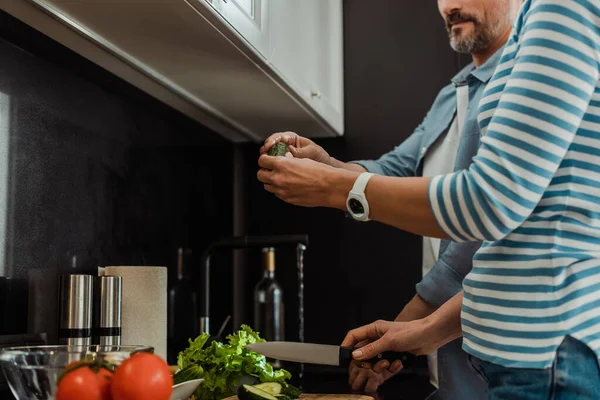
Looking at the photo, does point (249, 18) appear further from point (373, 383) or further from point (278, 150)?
point (373, 383)

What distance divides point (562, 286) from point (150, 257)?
108 centimetres

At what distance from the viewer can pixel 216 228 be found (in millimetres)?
2098

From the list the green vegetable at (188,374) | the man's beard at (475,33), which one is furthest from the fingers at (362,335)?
the man's beard at (475,33)

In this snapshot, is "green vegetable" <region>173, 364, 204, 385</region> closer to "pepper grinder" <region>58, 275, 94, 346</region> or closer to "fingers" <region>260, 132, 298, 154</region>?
"pepper grinder" <region>58, 275, 94, 346</region>

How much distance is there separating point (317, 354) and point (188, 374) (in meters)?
0.25

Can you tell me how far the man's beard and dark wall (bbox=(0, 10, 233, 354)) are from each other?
706mm

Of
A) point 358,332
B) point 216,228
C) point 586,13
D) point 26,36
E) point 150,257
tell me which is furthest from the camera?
point 216,228

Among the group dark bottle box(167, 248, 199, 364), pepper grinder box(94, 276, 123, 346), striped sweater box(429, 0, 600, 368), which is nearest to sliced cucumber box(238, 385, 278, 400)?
pepper grinder box(94, 276, 123, 346)

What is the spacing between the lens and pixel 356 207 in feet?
2.93

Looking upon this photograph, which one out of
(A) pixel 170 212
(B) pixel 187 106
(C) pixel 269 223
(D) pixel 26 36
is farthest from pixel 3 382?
(C) pixel 269 223

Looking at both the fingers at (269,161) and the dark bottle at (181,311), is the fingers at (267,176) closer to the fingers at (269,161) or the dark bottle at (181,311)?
the fingers at (269,161)

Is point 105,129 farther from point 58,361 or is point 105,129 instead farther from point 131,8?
point 58,361

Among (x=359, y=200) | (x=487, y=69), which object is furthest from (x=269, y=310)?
(x=359, y=200)

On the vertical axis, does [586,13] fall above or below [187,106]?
below
